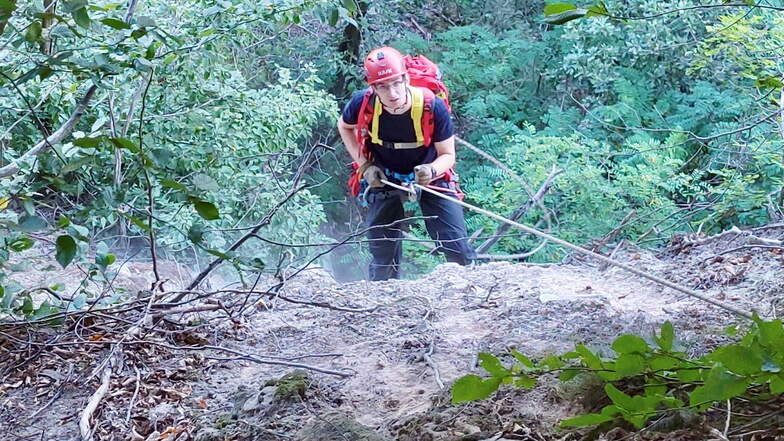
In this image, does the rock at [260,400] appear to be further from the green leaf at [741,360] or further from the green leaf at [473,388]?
the green leaf at [741,360]

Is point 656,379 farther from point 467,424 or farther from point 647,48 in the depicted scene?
point 647,48

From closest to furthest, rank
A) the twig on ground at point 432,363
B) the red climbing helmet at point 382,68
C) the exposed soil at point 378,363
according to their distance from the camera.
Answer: the exposed soil at point 378,363 → the twig on ground at point 432,363 → the red climbing helmet at point 382,68

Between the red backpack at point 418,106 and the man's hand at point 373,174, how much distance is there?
0.35 ft

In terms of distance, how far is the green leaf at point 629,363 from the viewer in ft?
3.97

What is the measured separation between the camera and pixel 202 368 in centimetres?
258

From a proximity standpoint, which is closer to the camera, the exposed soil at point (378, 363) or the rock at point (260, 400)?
the exposed soil at point (378, 363)

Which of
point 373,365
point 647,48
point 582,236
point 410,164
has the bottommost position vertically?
point 582,236

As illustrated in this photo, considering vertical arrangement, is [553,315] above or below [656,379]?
below

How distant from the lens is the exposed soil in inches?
76.0

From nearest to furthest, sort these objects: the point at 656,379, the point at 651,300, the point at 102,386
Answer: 1. the point at 656,379
2. the point at 102,386
3. the point at 651,300

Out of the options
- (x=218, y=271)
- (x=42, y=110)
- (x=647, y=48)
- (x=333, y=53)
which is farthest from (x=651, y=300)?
(x=333, y=53)

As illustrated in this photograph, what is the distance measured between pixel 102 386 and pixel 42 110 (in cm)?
344

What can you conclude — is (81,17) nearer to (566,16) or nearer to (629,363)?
(566,16)

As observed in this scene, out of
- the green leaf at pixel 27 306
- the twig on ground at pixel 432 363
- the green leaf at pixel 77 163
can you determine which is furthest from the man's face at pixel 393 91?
the green leaf at pixel 77 163
